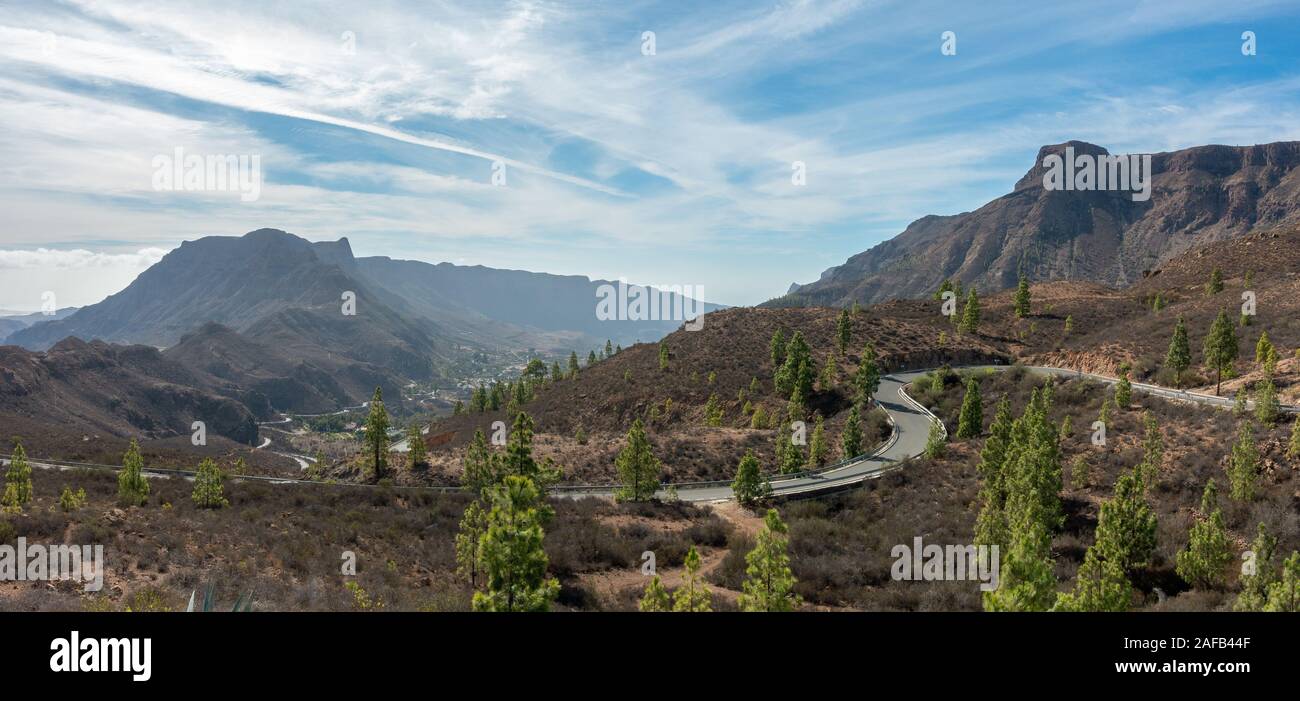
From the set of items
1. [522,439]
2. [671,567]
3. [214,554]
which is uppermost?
[522,439]

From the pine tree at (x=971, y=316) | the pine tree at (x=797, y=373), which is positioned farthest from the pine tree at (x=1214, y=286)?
the pine tree at (x=797, y=373)

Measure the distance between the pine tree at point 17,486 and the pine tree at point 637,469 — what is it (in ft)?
84.4

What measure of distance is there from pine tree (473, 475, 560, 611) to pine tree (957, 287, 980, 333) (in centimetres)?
7787

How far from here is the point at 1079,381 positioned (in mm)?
44906

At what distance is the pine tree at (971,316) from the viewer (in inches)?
2982

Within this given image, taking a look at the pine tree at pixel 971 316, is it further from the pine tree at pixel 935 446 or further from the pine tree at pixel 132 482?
the pine tree at pixel 132 482

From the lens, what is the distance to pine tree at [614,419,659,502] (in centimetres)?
3194

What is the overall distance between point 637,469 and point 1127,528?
21036mm

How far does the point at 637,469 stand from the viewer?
32.2 meters

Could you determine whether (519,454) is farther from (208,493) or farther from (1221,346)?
(1221,346)
